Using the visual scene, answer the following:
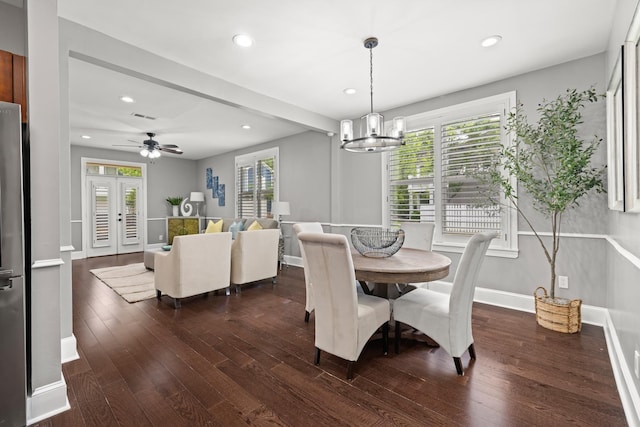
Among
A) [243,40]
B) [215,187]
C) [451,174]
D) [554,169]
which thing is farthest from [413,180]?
[215,187]

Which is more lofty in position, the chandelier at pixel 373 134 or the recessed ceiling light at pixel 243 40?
the recessed ceiling light at pixel 243 40

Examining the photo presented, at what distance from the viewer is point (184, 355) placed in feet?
7.65

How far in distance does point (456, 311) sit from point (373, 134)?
1.62 meters

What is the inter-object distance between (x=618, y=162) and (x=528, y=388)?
1.64 m

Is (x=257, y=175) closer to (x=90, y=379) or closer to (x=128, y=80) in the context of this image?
(x=128, y=80)

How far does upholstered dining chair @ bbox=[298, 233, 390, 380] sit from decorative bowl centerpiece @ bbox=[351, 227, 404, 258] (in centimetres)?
53

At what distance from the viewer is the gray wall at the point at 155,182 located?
6.82 m

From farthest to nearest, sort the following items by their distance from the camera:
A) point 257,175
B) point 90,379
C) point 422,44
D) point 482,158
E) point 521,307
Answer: point 257,175
point 482,158
point 521,307
point 422,44
point 90,379

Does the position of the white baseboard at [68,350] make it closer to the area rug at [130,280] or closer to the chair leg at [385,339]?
the area rug at [130,280]

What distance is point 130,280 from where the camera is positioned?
4.65m

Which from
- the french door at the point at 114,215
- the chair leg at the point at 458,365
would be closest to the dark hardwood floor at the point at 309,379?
the chair leg at the point at 458,365

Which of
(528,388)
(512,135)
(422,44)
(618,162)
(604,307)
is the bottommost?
(528,388)

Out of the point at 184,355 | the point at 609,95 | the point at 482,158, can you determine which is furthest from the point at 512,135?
the point at 184,355

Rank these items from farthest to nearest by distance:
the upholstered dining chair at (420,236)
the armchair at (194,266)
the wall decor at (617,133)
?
the armchair at (194,266) → the upholstered dining chair at (420,236) → the wall decor at (617,133)
